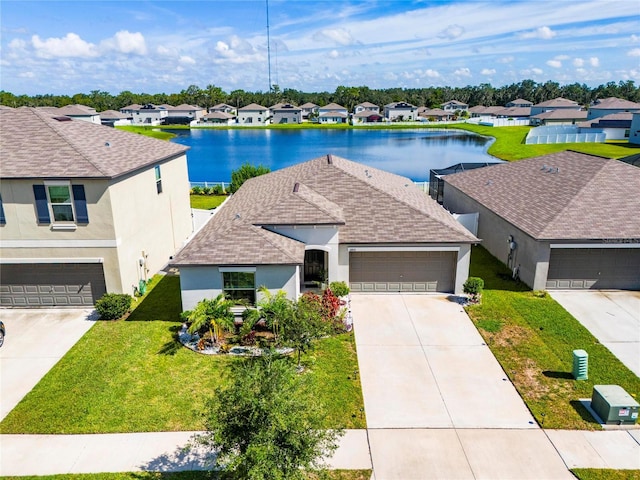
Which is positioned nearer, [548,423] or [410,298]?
[548,423]

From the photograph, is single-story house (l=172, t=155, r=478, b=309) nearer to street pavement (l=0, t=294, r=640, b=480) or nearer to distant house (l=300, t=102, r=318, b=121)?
street pavement (l=0, t=294, r=640, b=480)

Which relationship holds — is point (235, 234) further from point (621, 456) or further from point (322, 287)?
point (621, 456)

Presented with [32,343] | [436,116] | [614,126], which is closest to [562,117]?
[614,126]

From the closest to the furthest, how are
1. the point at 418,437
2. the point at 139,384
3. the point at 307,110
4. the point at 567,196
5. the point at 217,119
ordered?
the point at 418,437 < the point at 139,384 < the point at 567,196 < the point at 217,119 < the point at 307,110

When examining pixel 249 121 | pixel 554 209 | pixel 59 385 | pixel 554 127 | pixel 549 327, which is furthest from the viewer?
pixel 249 121

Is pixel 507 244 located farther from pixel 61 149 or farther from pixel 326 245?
pixel 61 149

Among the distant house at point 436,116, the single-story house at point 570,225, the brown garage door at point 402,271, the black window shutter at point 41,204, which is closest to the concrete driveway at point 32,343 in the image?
the black window shutter at point 41,204

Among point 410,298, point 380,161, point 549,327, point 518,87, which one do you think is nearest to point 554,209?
point 549,327
